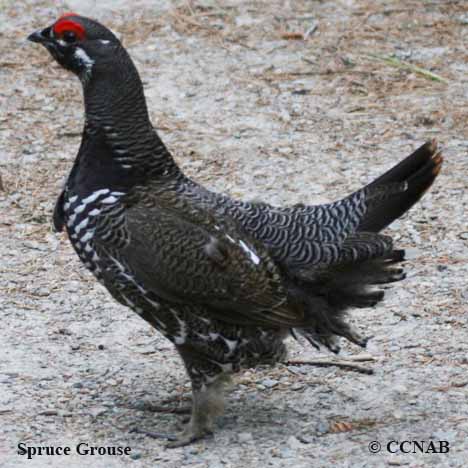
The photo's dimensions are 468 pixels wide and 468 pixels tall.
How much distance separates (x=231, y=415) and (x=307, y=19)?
567cm

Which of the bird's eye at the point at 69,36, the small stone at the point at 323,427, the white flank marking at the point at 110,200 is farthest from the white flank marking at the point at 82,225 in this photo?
the small stone at the point at 323,427

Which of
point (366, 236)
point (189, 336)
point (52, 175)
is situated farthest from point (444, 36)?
point (189, 336)

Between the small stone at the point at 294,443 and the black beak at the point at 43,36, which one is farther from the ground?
the black beak at the point at 43,36

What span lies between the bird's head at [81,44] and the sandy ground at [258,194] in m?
1.71

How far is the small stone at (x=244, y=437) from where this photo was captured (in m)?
5.80

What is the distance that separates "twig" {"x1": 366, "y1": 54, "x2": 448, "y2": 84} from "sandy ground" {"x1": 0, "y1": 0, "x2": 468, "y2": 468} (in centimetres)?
9

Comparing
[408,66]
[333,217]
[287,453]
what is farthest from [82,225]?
[408,66]

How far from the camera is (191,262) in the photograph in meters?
5.48

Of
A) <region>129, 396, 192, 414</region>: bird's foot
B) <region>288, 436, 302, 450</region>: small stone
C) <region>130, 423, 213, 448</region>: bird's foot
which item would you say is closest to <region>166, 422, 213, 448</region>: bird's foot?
<region>130, 423, 213, 448</region>: bird's foot

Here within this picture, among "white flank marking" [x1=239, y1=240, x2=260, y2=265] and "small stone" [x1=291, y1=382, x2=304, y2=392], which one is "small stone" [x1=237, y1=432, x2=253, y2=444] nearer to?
"small stone" [x1=291, y1=382, x2=304, y2=392]

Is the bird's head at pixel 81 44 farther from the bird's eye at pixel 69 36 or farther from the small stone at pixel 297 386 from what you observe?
the small stone at pixel 297 386

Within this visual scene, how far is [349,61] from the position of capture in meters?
10.1

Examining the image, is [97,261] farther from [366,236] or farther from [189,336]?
[366,236]

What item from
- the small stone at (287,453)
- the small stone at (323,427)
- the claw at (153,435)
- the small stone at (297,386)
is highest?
the small stone at (287,453)
